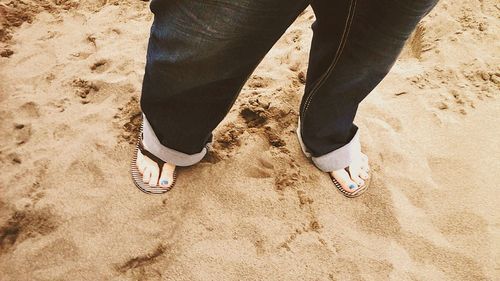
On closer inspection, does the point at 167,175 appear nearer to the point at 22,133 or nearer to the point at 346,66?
the point at 22,133

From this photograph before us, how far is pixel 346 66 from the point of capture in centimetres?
106

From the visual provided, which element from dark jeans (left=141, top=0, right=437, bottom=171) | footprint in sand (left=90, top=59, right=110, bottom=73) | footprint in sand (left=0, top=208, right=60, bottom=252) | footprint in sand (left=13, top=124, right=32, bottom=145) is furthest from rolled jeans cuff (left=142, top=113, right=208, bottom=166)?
footprint in sand (left=90, top=59, right=110, bottom=73)

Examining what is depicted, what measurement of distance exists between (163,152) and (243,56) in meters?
0.59

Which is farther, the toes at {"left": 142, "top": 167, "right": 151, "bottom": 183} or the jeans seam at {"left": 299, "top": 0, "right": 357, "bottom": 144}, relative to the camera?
the toes at {"left": 142, "top": 167, "right": 151, "bottom": 183}

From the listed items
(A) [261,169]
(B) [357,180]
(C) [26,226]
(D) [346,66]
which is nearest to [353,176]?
(B) [357,180]

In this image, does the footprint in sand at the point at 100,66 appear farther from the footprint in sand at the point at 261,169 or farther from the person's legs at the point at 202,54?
the footprint in sand at the point at 261,169

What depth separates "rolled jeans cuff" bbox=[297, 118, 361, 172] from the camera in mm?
1400

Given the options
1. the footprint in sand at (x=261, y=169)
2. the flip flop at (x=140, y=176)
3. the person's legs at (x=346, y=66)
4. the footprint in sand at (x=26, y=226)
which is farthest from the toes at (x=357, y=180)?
the footprint in sand at (x=26, y=226)

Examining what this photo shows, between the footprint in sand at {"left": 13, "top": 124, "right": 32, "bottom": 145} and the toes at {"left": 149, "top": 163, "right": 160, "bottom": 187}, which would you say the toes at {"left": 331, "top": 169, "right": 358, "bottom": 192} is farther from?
the footprint in sand at {"left": 13, "top": 124, "right": 32, "bottom": 145}

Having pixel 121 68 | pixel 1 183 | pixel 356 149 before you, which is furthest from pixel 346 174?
pixel 1 183

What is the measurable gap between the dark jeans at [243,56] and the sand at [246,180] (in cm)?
25

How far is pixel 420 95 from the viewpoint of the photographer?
5.90 ft

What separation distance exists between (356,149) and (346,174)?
Result: 115 millimetres

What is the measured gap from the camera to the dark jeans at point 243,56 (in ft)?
2.59
